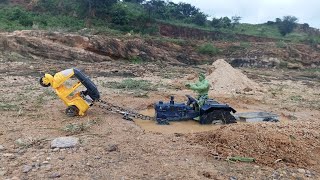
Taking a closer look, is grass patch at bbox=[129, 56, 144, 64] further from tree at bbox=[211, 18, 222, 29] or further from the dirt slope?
tree at bbox=[211, 18, 222, 29]

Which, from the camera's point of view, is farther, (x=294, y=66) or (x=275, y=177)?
(x=294, y=66)

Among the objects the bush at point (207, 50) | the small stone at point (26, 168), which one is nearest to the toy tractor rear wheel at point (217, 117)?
the small stone at point (26, 168)

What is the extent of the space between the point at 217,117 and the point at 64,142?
4.05 metres

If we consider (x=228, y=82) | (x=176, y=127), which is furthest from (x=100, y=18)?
(x=176, y=127)

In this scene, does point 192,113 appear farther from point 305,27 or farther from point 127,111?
point 305,27

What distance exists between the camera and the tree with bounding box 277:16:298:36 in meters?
49.4

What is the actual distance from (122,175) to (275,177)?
223 cm

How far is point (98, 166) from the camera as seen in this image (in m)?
5.60

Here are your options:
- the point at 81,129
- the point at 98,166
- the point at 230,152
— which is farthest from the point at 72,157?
the point at 230,152

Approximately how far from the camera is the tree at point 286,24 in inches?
1945

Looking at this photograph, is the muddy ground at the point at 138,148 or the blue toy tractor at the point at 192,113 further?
the blue toy tractor at the point at 192,113

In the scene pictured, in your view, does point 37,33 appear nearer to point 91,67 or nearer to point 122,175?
point 91,67

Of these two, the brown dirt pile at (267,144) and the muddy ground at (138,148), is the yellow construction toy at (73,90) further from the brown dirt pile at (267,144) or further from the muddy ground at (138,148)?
the brown dirt pile at (267,144)

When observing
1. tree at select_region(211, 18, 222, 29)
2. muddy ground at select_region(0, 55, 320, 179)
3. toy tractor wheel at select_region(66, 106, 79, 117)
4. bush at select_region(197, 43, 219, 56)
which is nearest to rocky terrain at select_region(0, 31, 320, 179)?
muddy ground at select_region(0, 55, 320, 179)
